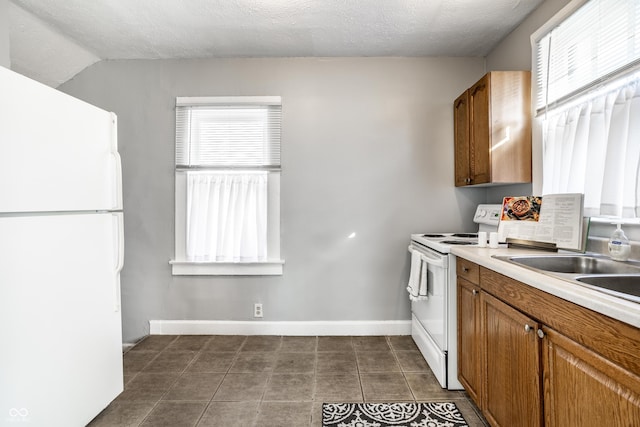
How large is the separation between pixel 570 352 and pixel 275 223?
233 cm

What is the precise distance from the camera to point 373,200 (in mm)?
3006

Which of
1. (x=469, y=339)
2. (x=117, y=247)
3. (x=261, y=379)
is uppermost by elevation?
(x=117, y=247)

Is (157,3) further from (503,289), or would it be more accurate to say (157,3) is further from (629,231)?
(629,231)

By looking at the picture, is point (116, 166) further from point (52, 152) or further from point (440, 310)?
point (440, 310)

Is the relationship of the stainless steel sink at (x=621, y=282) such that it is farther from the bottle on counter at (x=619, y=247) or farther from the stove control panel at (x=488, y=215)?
the stove control panel at (x=488, y=215)

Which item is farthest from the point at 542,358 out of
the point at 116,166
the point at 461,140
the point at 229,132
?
the point at 229,132

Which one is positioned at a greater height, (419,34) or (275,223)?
(419,34)

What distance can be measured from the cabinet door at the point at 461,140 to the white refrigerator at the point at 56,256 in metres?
2.56

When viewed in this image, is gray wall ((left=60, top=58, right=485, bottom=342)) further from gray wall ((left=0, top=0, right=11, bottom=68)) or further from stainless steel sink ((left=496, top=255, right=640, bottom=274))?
stainless steel sink ((left=496, top=255, right=640, bottom=274))

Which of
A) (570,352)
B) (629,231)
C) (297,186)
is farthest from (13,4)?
(629,231)

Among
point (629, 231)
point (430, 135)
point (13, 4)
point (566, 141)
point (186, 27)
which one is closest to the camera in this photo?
point (629, 231)

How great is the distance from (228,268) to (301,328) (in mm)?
882

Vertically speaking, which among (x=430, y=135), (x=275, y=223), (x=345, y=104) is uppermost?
(x=345, y=104)

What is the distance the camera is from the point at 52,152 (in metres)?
1.47
